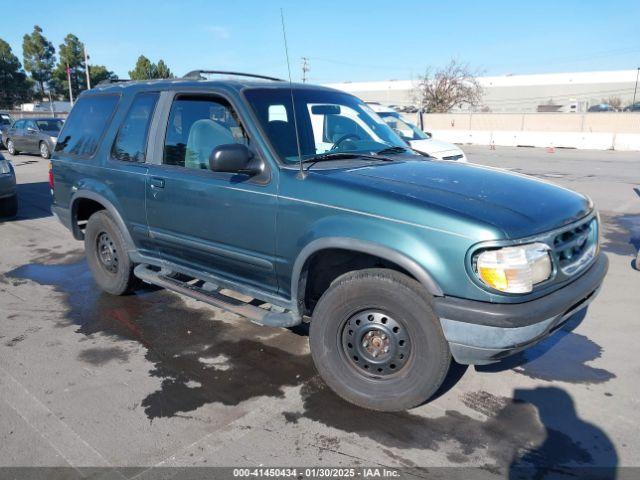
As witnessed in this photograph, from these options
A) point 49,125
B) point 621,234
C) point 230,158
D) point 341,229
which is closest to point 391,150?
point 341,229

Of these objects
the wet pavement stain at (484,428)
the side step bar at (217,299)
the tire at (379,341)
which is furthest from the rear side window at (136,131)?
the wet pavement stain at (484,428)

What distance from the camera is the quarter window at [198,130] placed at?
3.88m

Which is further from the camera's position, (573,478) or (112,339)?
(112,339)

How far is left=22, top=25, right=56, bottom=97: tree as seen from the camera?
62938 millimetres

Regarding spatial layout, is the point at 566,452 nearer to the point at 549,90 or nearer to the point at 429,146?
the point at 429,146

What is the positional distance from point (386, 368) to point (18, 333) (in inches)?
127

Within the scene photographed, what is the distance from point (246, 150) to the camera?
3438 mm

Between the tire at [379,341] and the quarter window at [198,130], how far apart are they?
1438 mm

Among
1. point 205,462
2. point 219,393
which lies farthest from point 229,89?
point 205,462

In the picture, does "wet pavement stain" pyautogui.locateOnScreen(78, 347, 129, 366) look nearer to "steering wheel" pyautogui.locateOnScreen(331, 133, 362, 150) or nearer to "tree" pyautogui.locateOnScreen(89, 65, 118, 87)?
"steering wheel" pyautogui.locateOnScreen(331, 133, 362, 150)

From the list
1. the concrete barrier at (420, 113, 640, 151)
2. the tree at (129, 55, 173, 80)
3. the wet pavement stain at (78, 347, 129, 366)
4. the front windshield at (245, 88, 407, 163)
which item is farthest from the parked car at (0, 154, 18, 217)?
the tree at (129, 55, 173, 80)

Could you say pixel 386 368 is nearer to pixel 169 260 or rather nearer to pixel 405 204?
pixel 405 204

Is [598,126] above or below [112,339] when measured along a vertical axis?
above

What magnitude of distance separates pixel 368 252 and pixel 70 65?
69427 mm
